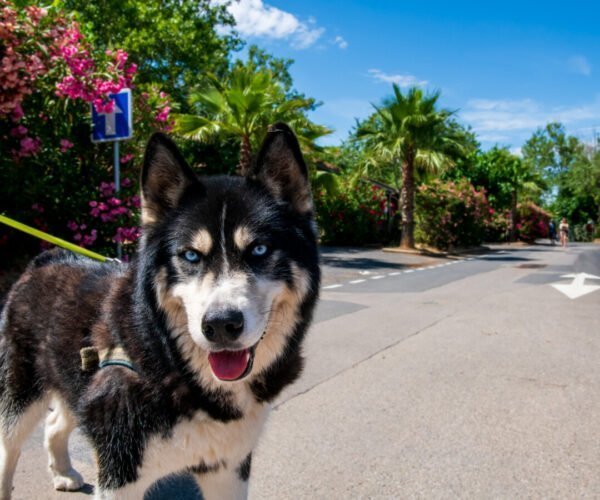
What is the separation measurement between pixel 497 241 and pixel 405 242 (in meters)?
22.8

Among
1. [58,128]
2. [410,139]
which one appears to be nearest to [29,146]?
[58,128]

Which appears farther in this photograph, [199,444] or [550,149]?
[550,149]

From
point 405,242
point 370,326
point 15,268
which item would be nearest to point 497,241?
point 405,242

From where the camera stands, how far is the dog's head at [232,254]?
2.03 metres

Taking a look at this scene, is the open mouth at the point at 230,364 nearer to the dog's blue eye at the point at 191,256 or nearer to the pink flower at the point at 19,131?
the dog's blue eye at the point at 191,256

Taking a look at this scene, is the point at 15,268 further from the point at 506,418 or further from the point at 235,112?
the point at 235,112

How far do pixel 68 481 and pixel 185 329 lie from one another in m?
1.42

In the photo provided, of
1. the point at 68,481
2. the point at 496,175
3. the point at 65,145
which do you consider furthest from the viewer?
the point at 496,175

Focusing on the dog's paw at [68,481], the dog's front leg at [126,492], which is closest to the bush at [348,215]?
the dog's paw at [68,481]

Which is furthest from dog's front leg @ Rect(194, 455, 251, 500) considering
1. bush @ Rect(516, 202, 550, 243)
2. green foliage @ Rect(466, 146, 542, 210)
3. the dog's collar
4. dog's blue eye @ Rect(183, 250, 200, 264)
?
bush @ Rect(516, 202, 550, 243)

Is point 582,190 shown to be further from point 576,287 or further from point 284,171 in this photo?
point 284,171

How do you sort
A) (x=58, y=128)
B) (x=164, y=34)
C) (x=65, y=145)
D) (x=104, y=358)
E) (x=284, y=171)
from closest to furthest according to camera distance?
(x=104, y=358) < (x=284, y=171) < (x=65, y=145) < (x=58, y=128) < (x=164, y=34)

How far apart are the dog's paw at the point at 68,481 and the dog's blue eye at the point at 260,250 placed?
175 centimetres

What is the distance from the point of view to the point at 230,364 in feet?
6.95
